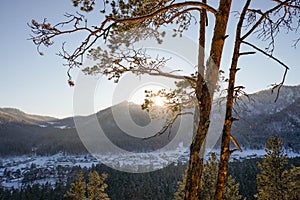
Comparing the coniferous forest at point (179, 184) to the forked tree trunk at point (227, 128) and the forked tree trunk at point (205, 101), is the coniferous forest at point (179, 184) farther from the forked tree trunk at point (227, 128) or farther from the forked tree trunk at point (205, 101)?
the forked tree trunk at point (205, 101)

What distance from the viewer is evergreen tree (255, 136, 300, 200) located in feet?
51.2

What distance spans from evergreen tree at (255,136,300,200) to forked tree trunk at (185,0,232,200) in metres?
14.4

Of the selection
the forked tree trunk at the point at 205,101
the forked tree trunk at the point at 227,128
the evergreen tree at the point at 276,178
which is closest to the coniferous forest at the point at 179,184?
the evergreen tree at the point at 276,178

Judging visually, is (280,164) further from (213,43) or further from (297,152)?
(297,152)

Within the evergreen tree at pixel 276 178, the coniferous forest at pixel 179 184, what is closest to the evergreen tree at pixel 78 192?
the coniferous forest at pixel 179 184

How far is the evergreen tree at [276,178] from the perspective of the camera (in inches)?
614

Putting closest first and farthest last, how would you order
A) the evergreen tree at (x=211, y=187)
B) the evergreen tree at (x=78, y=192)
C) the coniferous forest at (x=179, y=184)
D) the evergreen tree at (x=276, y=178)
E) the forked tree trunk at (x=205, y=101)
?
the forked tree trunk at (x=205, y=101), the evergreen tree at (x=276, y=178), the coniferous forest at (x=179, y=184), the evergreen tree at (x=211, y=187), the evergreen tree at (x=78, y=192)

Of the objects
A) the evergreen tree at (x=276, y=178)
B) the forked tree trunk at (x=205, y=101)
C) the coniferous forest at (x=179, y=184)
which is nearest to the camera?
A: the forked tree trunk at (x=205, y=101)

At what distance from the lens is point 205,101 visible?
363 centimetres

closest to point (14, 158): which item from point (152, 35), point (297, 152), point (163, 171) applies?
point (163, 171)

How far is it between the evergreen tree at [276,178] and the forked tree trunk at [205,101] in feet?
47.1

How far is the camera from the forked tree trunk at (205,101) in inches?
137

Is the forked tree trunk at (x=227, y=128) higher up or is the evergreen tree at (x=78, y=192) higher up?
the forked tree trunk at (x=227, y=128)

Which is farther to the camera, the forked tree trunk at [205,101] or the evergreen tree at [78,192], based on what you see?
the evergreen tree at [78,192]
